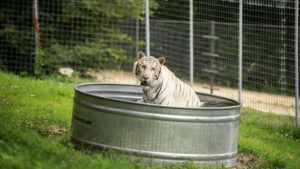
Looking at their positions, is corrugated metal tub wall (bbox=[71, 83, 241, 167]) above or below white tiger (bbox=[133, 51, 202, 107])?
below

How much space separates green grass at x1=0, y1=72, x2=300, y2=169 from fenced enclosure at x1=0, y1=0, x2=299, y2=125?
83 cm

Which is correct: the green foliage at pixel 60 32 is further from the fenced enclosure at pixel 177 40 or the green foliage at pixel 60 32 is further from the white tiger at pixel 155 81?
the white tiger at pixel 155 81

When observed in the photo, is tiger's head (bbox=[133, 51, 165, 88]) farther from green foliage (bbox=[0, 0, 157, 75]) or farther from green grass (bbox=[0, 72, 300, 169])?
green foliage (bbox=[0, 0, 157, 75])

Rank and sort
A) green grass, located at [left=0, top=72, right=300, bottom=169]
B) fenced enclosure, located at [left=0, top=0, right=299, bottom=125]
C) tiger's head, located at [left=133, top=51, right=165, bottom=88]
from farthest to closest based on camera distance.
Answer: fenced enclosure, located at [left=0, top=0, right=299, bottom=125] < tiger's head, located at [left=133, top=51, right=165, bottom=88] < green grass, located at [left=0, top=72, right=300, bottom=169]

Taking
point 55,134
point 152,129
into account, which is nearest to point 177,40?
point 55,134

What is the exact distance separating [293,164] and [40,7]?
7.68 meters

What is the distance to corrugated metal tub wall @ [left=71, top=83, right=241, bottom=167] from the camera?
475 centimetres

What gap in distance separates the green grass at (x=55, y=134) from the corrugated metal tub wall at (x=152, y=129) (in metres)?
0.20

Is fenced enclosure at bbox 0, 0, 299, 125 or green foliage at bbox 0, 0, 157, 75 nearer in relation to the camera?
fenced enclosure at bbox 0, 0, 299, 125

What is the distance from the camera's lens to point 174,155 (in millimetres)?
4883

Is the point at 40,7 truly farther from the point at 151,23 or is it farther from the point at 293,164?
the point at 293,164

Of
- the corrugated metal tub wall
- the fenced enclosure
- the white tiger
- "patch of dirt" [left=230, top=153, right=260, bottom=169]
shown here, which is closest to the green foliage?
the fenced enclosure

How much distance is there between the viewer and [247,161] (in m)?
6.20

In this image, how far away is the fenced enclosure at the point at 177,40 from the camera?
31.3 feet
